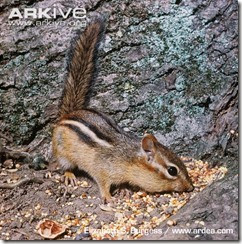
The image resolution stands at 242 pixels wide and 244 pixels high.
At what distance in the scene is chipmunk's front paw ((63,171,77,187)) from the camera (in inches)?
134

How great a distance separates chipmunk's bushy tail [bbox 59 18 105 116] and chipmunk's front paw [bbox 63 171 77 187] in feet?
1.15

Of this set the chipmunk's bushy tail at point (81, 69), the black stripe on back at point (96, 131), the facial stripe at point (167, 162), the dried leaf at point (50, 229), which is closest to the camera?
the dried leaf at point (50, 229)

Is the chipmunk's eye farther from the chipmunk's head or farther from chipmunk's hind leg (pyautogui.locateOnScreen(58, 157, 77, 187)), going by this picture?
chipmunk's hind leg (pyautogui.locateOnScreen(58, 157, 77, 187))

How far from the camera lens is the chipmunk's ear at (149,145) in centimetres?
324

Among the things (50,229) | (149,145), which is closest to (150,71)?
(149,145)

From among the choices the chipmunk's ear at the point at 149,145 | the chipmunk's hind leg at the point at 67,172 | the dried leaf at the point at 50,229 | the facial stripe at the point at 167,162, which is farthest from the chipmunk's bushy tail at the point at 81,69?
the dried leaf at the point at 50,229

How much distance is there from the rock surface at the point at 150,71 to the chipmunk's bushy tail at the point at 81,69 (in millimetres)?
51

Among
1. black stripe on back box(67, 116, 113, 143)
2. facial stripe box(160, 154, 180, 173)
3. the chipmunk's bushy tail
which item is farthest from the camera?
the chipmunk's bushy tail

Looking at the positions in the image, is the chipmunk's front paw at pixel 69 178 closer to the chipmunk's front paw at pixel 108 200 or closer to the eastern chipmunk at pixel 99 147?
the eastern chipmunk at pixel 99 147

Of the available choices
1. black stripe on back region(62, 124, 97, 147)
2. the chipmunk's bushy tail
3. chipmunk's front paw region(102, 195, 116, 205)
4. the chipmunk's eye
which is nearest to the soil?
chipmunk's front paw region(102, 195, 116, 205)

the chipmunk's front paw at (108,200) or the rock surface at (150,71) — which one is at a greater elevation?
the rock surface at (150,71)

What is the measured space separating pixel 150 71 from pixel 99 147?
53 cm

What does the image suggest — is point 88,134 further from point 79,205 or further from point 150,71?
point 150,71

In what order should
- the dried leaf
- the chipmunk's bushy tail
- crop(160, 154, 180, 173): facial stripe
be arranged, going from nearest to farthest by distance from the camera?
1. the dried leaf
2. crop(160, 154, 180, 173): facial stripe
3. the chipmunk's bushy tail
